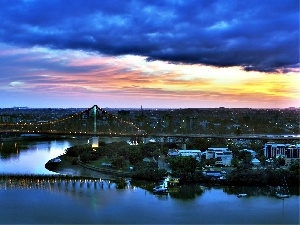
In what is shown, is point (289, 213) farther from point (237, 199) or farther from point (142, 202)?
point (142, 202)

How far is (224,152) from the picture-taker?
981cm

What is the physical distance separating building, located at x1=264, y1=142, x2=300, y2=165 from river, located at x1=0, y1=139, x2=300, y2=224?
103 inches

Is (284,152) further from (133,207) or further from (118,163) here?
(133,207)

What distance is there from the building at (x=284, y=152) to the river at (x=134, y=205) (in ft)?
8.61

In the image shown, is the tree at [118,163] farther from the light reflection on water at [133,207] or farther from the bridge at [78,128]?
the bridge at [78,128]

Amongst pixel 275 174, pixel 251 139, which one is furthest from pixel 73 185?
pixel 251 139

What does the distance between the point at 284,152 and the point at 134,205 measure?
504 cm

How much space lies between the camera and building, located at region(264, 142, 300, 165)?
31.3ft

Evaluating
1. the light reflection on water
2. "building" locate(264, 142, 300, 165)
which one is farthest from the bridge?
the light reflection on water

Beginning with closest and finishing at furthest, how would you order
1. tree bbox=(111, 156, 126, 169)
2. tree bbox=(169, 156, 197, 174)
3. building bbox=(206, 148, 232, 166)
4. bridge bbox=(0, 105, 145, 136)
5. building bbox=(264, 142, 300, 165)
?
tree bbox=(169, 156, 197, 174) < tree bbox=(111, 156, 126, 169) < building bbox=(206, 148, 232, 166) < building bbox=(264, 142, 300, 165) < bridge bbox=(0, 105, 145, 136)

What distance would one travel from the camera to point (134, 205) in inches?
239

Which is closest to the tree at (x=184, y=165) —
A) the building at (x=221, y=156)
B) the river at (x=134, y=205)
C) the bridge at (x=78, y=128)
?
the river at (x=134, y=205)

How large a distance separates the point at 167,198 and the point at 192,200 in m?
0.34

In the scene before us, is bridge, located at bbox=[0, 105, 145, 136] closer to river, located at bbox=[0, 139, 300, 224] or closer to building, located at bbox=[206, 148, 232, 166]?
building, located at bbox=[206, 148, 232, 166]
